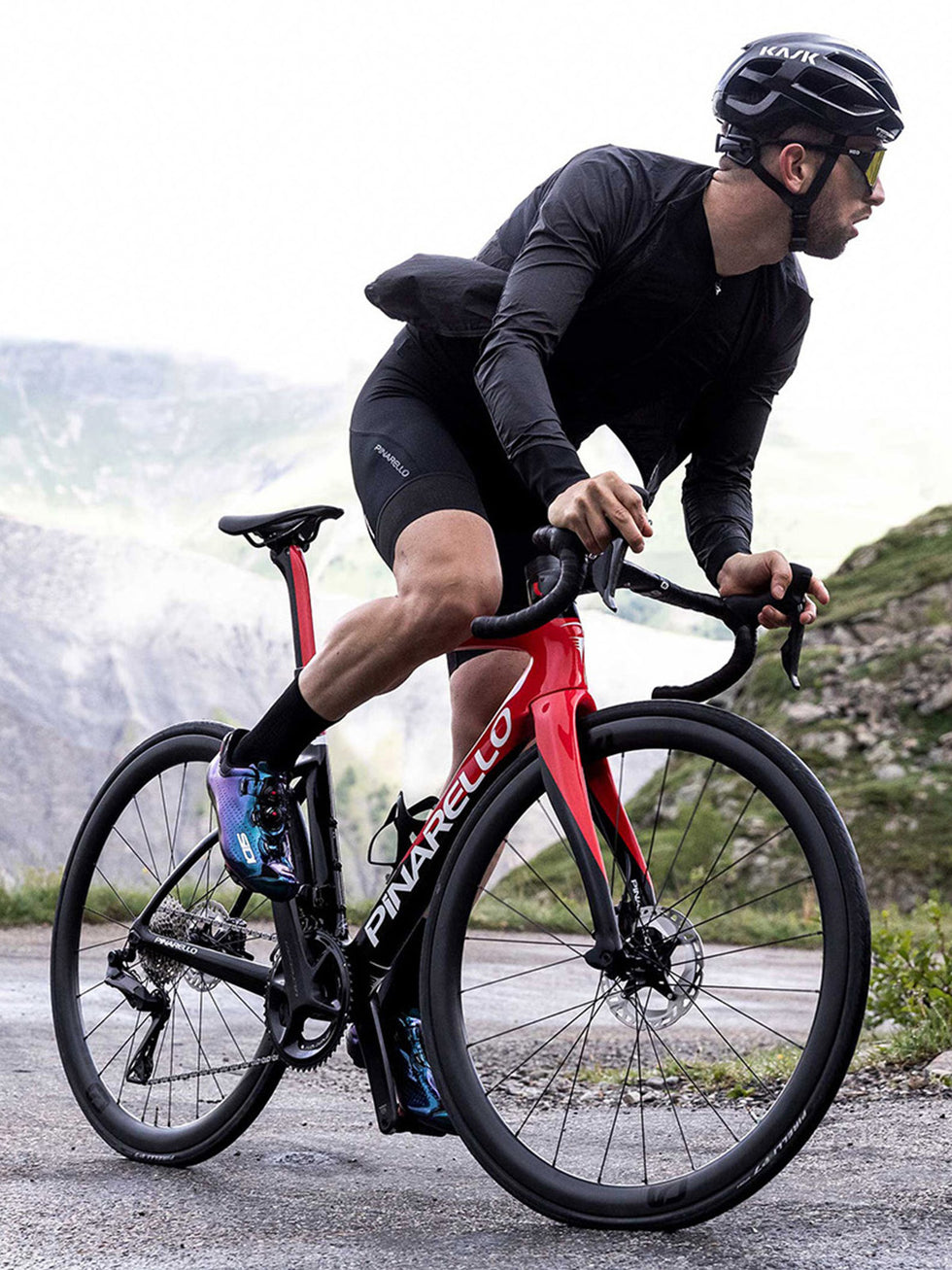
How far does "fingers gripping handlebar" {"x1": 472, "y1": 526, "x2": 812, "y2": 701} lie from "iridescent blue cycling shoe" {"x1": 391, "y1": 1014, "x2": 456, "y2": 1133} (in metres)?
0.76

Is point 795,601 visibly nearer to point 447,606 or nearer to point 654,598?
point 654,598

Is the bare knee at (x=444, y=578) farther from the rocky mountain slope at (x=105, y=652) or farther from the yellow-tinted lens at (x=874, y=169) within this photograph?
the rocky mountain slope at (x=105, y=652)

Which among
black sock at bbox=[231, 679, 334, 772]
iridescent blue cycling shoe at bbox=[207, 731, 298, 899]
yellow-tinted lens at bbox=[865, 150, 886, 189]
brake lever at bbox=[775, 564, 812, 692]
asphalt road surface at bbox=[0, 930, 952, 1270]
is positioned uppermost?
yellow-tinted lens at bbox=[865, 150, 886, 189]

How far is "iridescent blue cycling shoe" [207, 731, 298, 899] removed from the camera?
2.84 m

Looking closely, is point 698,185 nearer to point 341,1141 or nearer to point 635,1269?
point 635,1269

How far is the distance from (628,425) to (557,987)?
172 inches

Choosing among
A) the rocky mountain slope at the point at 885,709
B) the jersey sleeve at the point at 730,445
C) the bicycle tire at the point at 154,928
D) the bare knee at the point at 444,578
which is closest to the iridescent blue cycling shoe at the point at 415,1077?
the bicycle tire at the point at 154,928

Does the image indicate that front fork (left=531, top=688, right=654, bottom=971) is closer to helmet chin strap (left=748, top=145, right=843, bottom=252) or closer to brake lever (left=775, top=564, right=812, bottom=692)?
brake lever (left=775, top=564, right=812, bottom=692)

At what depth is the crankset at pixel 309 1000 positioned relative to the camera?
274cm

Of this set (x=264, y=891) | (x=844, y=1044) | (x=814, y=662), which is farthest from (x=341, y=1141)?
(x=814, y=662)

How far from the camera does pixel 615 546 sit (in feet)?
7.59

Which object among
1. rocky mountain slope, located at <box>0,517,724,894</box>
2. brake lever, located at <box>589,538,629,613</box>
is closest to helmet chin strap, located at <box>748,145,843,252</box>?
brake lever, located at <box>589,538,629,613</box>

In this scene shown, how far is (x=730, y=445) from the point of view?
305 cm

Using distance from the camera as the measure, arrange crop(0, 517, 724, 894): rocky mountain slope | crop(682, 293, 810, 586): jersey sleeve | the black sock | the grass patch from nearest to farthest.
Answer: the black sock → crop(682, 293, 810, 586): jersey sleeve → the grass patch → crop(0, 517, 724, 894): rocky mountain slope
